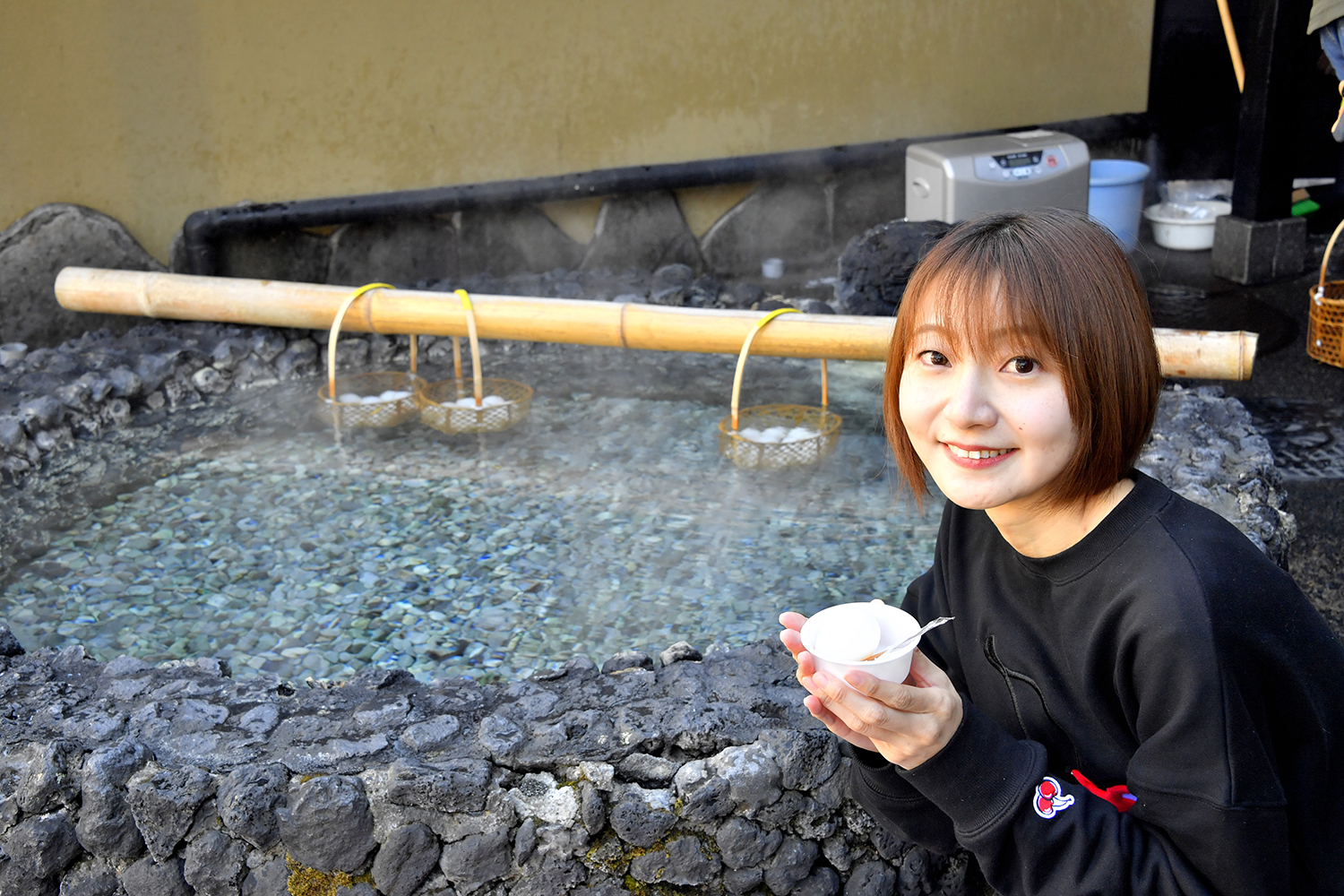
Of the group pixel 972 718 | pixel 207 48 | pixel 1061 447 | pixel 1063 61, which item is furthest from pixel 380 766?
pixel 1063 61

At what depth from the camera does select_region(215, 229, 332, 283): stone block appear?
516cm

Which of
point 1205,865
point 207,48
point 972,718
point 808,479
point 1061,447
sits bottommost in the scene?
point 808,479

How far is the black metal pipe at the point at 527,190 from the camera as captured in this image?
199 inches

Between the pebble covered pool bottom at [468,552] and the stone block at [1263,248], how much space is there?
361 cm

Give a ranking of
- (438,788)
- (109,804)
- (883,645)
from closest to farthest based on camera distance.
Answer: (883,645)
(438,788)
(109,804)

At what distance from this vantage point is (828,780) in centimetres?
187

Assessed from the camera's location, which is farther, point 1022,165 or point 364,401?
point 1022,165

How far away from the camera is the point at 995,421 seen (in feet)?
4.10

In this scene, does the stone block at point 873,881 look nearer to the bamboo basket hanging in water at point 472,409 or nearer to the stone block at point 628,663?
the stone block at point 628,663

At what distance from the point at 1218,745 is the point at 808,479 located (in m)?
2.40

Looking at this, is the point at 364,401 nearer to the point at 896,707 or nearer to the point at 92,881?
the point at 92,881

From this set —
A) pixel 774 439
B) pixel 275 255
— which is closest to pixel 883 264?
pixel 774 439

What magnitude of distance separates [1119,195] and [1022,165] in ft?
3.51

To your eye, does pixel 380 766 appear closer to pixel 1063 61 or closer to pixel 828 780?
pixel 828 780
